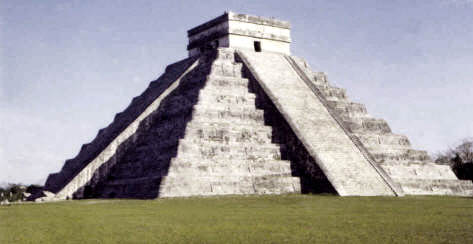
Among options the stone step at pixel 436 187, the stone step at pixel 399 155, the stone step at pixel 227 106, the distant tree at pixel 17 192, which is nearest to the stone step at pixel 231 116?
the stone step at pixel 227 106

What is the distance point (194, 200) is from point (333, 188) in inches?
219

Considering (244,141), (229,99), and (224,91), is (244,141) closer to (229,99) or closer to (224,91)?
(229,99)

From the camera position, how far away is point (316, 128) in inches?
1101

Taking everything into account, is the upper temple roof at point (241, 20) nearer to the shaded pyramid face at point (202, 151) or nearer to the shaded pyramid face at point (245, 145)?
the shaded pyramid face at point (245, 145)

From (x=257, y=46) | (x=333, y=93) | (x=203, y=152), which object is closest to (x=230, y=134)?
(x=203, y=152)

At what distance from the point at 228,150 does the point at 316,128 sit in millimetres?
4519

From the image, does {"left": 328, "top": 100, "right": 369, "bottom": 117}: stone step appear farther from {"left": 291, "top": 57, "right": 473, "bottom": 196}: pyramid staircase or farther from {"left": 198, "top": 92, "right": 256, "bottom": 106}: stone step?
{"left": 198, "top": 92, "right": 256, "bottom": 106}: stone step

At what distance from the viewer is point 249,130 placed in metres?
27.1

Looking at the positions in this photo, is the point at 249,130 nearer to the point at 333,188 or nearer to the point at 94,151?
the point at 333,188

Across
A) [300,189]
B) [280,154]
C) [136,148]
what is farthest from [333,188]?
[136,148]

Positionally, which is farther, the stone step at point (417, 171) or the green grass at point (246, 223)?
the stone step at point (417, 171)

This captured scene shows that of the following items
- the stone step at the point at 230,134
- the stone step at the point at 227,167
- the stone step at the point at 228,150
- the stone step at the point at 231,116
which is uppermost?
the stone step at the point at 231,116

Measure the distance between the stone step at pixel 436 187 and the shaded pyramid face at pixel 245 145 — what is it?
5 cm

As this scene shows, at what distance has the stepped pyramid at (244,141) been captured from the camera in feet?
81.3
